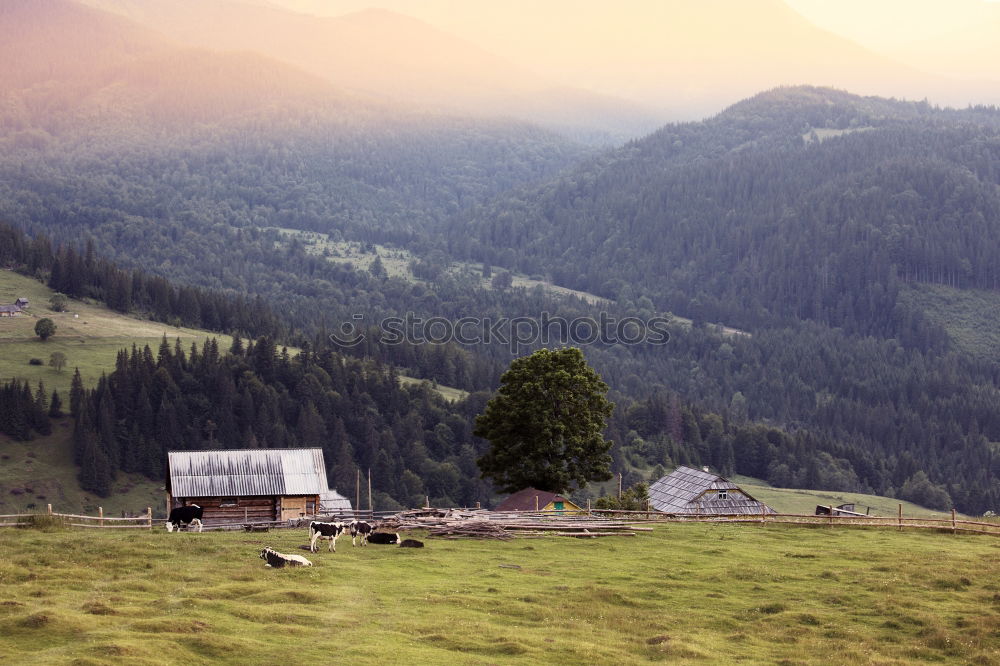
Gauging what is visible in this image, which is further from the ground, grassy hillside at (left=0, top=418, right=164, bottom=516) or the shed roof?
the shed roof

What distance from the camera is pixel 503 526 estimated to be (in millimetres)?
58219

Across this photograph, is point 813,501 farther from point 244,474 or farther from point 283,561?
point 283,561

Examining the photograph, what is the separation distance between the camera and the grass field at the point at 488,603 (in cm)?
3291

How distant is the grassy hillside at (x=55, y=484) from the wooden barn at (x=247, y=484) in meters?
65.7

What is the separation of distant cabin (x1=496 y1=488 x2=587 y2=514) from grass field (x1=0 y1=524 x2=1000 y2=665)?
1817cm

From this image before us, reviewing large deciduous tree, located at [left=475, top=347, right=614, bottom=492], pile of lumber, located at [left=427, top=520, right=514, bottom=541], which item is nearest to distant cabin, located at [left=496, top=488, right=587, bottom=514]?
large deciduous tree, located at [left=475, top=347, right=614, bottom=492]

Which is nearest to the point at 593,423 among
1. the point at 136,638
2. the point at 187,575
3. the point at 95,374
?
the point at 187,575

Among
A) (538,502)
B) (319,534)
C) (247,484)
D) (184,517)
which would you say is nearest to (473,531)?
(319,534)

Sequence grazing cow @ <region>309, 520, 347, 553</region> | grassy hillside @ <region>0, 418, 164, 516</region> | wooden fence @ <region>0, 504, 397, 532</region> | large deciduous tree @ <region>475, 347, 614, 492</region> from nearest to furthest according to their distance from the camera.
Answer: grazing cow @ <region>309, 520, 347, 553</region> < wooden fence @ <region>0, 504, 397, 532</region> < large deciduous tree @ <region>475, 347, 614, 492</region> < grassy hillside @ <region>0, 418, 164, 516</region>

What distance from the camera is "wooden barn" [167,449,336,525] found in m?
71.4

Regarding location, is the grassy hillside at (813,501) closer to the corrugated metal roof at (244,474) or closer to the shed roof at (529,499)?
the shed roof at (529,499)

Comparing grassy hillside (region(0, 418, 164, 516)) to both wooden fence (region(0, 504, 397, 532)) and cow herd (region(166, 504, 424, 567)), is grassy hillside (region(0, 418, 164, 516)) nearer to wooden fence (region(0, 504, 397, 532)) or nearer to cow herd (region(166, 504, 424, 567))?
wooden fence (region(0, 504, 397, 532))

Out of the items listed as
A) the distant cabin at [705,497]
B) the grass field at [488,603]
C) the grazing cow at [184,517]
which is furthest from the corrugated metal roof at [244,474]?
the distant cabin at [705,497]

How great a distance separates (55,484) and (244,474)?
263 ft
